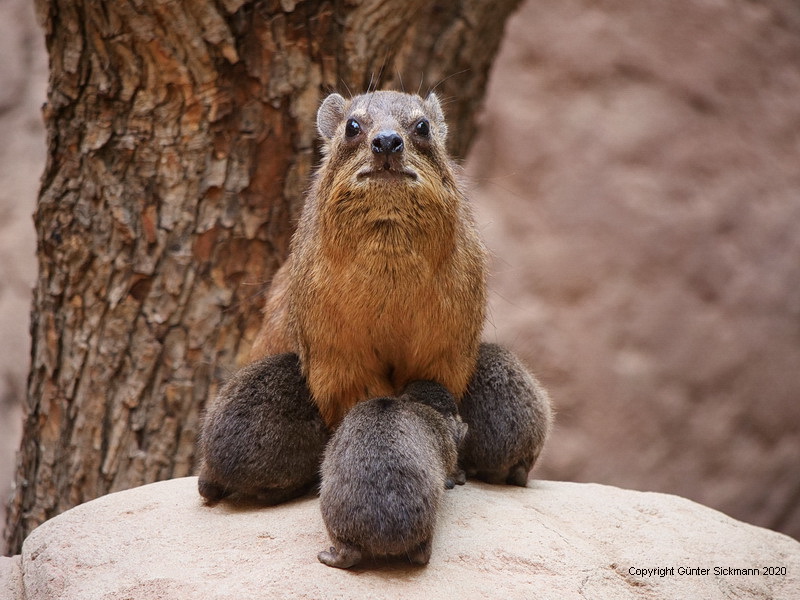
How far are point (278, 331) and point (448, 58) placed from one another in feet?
7.88

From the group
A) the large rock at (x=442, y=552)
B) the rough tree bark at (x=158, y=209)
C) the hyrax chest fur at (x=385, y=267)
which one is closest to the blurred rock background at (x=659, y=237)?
the rough tree bark at (x=158, y=209)

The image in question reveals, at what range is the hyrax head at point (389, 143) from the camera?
3738 mm

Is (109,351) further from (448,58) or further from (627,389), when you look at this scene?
(627,389)

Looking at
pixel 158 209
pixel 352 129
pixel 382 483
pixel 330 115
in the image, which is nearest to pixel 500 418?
pixel 382 483

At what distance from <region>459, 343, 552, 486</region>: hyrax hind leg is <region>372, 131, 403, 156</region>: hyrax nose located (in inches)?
49.2

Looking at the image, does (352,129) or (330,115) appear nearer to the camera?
(352,129)

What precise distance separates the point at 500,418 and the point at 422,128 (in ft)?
4.58

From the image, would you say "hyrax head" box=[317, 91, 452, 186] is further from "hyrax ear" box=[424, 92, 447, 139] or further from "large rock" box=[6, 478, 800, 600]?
"large rock" box=[6, 478, 800, 600]

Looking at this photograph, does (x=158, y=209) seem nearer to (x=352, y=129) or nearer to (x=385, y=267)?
(x=352, y=129)

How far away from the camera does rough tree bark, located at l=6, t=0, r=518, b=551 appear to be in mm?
5207

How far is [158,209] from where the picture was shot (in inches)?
210

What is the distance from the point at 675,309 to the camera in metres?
9.55

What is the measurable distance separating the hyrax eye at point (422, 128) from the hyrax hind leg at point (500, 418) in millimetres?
1146

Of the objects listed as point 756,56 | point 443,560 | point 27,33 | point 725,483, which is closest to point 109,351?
point 443,560
